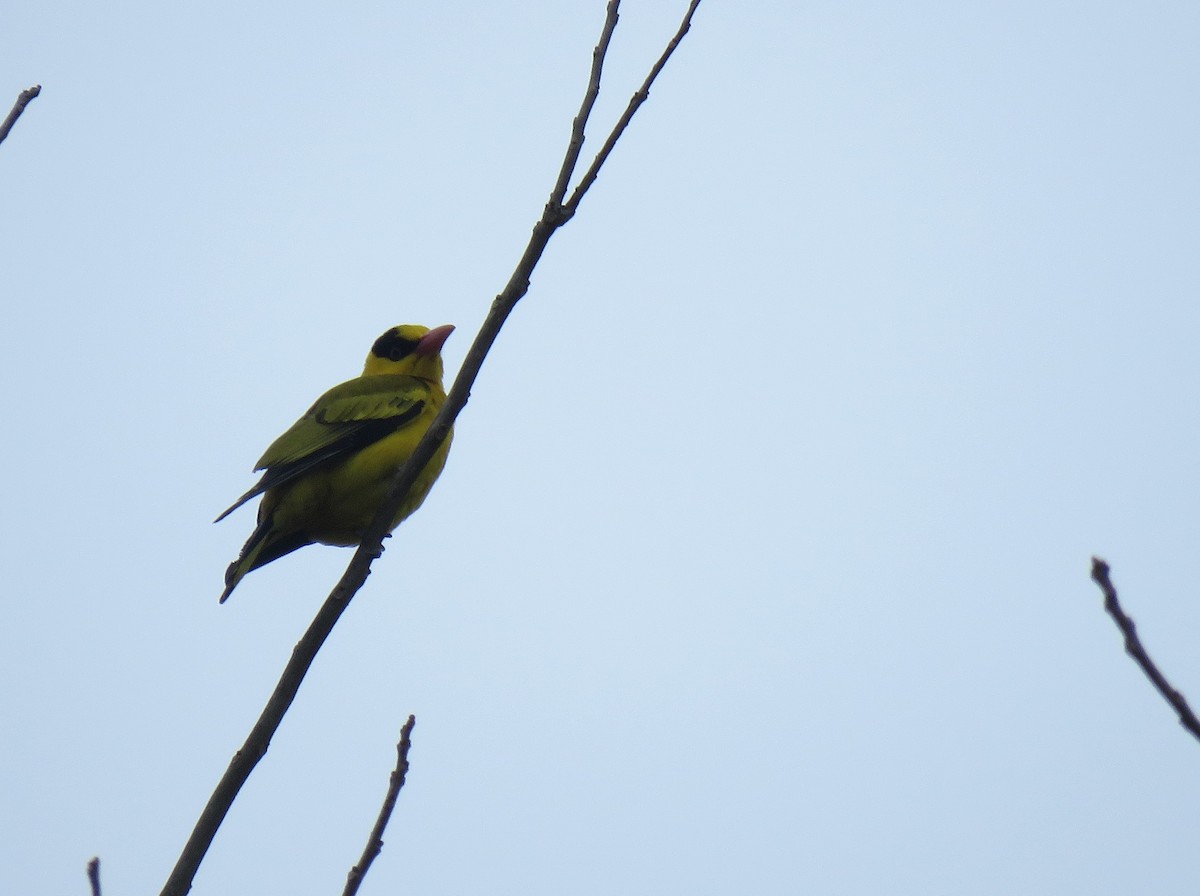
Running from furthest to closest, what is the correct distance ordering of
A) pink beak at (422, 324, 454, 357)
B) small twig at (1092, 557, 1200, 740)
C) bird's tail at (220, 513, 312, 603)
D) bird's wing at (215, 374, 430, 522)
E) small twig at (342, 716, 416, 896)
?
pink beak at (422, 324, 454, 357)
bird's wing at (215, 374, 430, 522)
bird's tail at (220, 513, 312, 603)
small twig at (342, 716, 416, 896)
small twig at (1092, 557, 1200, 740)

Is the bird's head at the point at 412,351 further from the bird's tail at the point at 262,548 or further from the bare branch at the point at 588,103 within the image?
the bare branch at the point at 588,103

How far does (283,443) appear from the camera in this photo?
21.0 feet

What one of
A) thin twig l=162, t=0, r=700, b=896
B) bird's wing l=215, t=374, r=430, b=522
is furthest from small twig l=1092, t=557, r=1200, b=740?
bird's wing l=215, t=374, r=430, b=522

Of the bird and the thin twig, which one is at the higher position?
the bird

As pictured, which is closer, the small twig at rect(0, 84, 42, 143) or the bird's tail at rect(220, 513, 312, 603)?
the small twig at rect(0, 84, 42, 143)

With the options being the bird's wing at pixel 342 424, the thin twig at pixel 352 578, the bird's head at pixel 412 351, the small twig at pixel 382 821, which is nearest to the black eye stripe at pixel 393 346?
the bird's head at pixel 412 351

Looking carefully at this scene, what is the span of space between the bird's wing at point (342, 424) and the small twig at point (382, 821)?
2.59 m

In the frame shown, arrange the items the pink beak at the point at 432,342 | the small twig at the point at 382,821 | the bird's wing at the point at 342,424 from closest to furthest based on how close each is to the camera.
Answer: the small twig at the point at 382,821 → the bird's wing at the point at 342,424 → the pink beak at the point at 432,342

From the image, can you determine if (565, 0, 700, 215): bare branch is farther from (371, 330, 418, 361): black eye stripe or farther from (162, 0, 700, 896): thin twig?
(371, 330, 418, 361): black eye stripe

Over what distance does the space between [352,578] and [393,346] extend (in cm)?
400

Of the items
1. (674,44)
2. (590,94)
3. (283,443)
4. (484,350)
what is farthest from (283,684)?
(283,443)

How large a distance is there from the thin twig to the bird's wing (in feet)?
5.01

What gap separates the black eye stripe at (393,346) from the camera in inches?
308

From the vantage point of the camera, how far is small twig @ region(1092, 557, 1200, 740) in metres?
1.57
